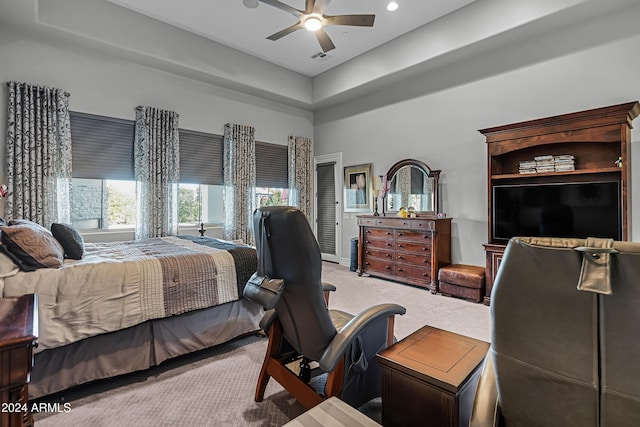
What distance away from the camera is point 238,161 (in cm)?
563

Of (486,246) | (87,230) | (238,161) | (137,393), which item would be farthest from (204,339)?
(238,161)

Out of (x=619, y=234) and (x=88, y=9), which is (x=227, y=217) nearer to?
(x=88, y=9)

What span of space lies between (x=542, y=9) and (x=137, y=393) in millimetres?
5306

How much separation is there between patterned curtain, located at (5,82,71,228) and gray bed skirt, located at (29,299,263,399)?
2.71m

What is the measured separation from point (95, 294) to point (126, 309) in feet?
0.71

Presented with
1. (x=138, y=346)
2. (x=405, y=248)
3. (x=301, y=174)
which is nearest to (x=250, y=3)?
(x=301, y=174)

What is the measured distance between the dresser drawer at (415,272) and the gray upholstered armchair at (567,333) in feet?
12.3

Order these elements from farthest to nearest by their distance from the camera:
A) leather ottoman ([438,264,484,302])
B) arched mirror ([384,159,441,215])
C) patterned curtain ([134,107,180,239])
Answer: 1. arched mirror ([384,159,441,215])
2. patterned curtain ([134,107,180,239])
3. leather ottoman ([438,264,484,302])

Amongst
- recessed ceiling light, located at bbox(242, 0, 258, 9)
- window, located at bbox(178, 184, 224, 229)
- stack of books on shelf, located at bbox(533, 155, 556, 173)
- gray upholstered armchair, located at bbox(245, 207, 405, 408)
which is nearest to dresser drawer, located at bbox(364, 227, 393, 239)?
stack of books on shelf, located at bbox(533, 155, 556, 173)

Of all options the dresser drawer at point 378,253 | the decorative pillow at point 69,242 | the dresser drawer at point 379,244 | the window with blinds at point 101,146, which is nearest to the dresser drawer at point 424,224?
the dresser drawer at point 379,244

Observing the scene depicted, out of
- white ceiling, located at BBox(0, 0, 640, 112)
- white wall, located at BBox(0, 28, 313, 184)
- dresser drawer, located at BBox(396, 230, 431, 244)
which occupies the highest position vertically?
white ceiling, located at BBox(0, 0, 640, 112)

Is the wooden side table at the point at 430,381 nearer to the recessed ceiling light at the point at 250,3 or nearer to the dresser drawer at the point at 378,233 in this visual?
the dresser drawer at the point at 378,233

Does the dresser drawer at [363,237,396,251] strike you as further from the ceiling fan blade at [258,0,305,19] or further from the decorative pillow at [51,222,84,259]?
the decorative pillow at [51,222,84,259]

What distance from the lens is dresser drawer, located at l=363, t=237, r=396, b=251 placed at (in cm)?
492
